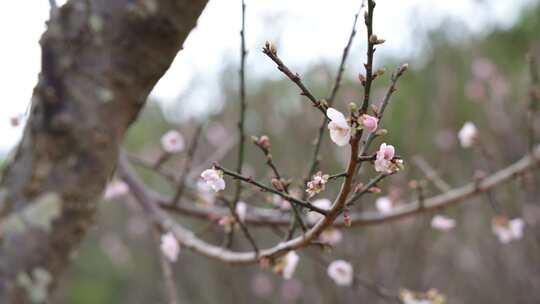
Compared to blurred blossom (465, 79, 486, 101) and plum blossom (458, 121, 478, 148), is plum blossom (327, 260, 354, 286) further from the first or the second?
blurred blossom (465, 79, 486, 101)

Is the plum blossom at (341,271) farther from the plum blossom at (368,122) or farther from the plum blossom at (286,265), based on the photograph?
the plum blossom at (368,122)

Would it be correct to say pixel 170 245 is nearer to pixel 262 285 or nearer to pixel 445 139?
pixel 445 139

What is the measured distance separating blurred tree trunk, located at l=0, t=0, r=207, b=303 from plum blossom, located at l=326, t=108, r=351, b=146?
0.53 m

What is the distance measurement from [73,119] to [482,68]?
4525 millimetres

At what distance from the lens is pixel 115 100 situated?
1.32 metres

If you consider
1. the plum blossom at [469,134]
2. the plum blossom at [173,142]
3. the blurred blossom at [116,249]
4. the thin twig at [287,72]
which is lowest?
the thin twig at [287,72]

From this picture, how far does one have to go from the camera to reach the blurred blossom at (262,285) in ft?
17.4

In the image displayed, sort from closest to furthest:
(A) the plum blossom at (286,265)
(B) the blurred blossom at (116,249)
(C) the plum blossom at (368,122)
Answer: (C) the plum blossom at (368,122) < (A) the plum blossom at (286,265) < (B) the blurred blossom at (116,249)

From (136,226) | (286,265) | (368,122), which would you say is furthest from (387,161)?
(136,226)

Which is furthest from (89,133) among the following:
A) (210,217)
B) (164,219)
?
(210,217)

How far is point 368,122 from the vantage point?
82cm

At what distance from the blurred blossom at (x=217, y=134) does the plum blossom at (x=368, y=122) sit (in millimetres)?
4957

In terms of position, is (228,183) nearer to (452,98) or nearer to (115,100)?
(452,98)

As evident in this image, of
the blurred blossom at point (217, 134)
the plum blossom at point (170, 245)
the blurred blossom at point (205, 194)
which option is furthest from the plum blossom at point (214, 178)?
the blurred blossom at point (217, 134)
